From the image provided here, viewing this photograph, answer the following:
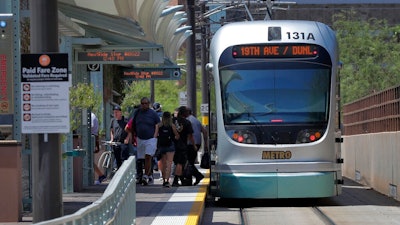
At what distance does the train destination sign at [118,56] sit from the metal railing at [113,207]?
279 inches

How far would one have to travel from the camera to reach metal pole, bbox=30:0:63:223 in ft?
26.3

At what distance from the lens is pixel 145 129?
744 inches

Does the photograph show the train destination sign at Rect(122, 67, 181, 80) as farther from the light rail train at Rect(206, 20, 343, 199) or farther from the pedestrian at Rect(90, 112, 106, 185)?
the light rail train at Rect(206, 20, 343, 199)

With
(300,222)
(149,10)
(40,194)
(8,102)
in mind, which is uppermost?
(149,10)

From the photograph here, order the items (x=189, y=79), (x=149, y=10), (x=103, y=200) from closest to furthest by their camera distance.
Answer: (x=103, y=200) < (x=149, y=10) < (x=189, y=79)

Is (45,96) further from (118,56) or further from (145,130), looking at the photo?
(145,130)

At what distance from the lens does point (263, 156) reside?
15.6 m

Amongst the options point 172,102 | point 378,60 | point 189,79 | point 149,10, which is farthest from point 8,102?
point 172,102

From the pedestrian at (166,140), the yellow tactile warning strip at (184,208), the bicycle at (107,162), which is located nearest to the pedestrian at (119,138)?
the bicycle at (107,162)

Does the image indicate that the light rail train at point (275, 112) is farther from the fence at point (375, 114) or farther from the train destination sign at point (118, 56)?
the fence at point (375, 114)

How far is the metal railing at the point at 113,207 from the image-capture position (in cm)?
553

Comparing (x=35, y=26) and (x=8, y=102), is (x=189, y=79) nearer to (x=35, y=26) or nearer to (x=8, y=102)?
(x=8, y=102)

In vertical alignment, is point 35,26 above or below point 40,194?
above

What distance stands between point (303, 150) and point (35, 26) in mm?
8417
